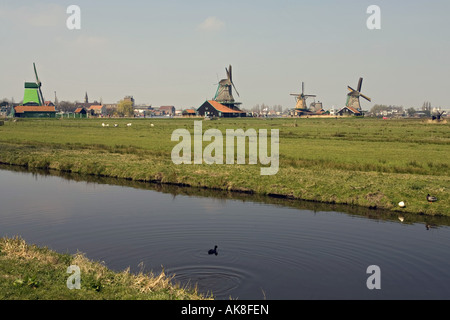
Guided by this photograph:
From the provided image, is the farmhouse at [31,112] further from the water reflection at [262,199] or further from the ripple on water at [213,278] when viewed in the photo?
the ripple on water at [213,278]

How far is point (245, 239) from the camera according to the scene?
26.0 m

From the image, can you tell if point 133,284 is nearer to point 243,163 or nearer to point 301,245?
point 301,245

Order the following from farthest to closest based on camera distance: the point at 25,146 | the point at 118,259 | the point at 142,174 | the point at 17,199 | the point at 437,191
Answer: the point at 25,146 < the point at 142,174 < the point at 17,199 < the point at 437,191 < the point at 118,259

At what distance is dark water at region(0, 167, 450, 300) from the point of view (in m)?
19.6

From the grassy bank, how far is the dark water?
2798mm

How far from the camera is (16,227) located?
27.8 meters

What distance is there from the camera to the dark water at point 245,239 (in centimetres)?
1958

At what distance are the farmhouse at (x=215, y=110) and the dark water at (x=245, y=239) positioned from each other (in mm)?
146182

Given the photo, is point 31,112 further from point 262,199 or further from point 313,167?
point 262,199

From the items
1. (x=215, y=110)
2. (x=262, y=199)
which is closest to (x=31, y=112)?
(x=215, y=110)

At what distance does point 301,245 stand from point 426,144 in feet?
149
